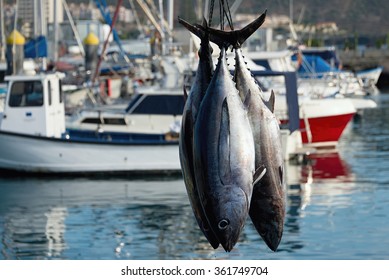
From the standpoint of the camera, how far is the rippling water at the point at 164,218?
49.8 ft

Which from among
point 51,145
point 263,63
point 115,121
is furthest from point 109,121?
point 263,63

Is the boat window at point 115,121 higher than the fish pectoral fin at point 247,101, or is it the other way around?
the fish pectoral fin at point 247,101

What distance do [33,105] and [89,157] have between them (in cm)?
140

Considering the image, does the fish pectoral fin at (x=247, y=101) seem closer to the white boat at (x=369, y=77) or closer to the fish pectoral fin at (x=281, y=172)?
the fish pectoral fin at (x=281, y=172)

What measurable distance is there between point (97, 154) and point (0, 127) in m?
1.72

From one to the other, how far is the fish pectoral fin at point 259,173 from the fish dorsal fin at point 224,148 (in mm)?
175

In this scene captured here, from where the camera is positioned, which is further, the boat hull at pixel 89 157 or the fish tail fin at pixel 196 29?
the boat hull at pixel 89 157

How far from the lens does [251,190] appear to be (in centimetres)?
605

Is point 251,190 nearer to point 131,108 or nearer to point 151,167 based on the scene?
point 151,167

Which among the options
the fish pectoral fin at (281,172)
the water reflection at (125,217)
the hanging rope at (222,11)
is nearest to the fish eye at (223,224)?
the fish pectoral fin at (281,172)
